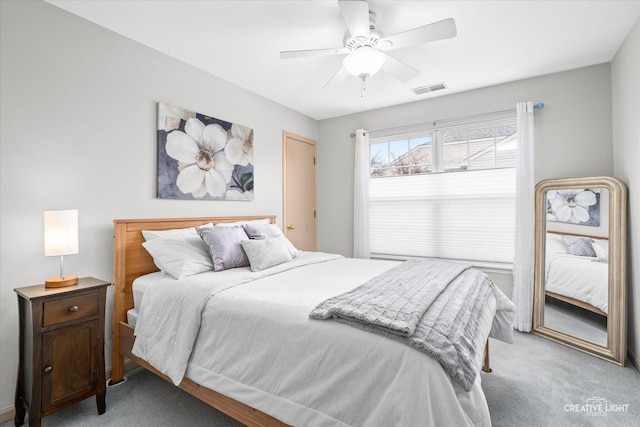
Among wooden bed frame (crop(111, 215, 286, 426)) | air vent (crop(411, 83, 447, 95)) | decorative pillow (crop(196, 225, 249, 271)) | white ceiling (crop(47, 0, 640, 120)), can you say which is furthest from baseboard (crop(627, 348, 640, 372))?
wooden bed frame (crop(111, 215, 286, 426))

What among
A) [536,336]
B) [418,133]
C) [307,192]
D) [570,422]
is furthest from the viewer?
[307,192]

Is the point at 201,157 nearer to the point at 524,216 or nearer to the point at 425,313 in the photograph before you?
the point at 425,313

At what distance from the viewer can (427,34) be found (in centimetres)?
199

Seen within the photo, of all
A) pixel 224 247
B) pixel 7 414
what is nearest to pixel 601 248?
pixel 224 247

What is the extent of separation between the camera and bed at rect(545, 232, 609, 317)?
273 centimetres

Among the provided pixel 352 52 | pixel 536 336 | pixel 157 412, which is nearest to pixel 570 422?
pixel 536 336

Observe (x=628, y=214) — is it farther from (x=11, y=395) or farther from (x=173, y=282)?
(x=11, y=395)

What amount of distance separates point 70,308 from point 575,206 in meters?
3.99

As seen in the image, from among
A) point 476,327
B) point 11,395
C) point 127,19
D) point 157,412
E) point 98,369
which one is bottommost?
point 157,412

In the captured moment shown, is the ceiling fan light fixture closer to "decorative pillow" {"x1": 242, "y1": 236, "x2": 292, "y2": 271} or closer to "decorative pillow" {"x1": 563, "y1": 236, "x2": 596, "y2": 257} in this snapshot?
"decorative pillow" {"x1": 242, "y1": 236, "x2": 292, "y2": 271}

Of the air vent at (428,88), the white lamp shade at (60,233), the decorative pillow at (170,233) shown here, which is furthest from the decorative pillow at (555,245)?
the white lamp shade at (60,233)

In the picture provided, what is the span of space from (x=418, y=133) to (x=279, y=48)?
2.08 meters

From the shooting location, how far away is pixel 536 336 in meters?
3.04

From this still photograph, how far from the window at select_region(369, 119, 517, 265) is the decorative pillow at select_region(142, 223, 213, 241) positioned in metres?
2.41
